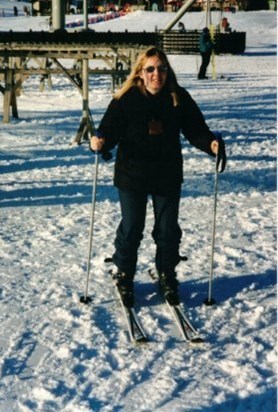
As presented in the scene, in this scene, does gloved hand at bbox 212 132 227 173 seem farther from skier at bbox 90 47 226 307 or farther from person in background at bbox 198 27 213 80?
person in background at bbox 198 27 213 80

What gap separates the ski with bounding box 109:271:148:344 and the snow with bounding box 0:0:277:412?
59 millimetres

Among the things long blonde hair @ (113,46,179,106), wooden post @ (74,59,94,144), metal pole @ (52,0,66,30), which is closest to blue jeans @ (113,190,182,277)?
long blonde hair @ (113,46,179,106)

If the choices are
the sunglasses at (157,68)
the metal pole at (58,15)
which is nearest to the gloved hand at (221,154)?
the sunglasses at (157,68)

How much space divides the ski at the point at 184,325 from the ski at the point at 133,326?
261mm

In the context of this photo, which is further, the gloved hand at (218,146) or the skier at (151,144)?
the gloved hand at (218,146)

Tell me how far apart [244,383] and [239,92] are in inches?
611

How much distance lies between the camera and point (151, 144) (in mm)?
4211

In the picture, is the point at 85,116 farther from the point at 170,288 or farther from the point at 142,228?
the point at 170,288

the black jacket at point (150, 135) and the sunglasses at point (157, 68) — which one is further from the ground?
the sunglasses at point (157, 68)

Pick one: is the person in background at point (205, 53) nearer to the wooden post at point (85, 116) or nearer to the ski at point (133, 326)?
the wooden post at point (85, 116)

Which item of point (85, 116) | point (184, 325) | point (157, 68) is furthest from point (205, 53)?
point (184, 325)

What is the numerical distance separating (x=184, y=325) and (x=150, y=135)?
138 centimetres

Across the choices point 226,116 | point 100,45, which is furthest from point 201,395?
point 226,116

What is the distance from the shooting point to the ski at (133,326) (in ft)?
13.2
